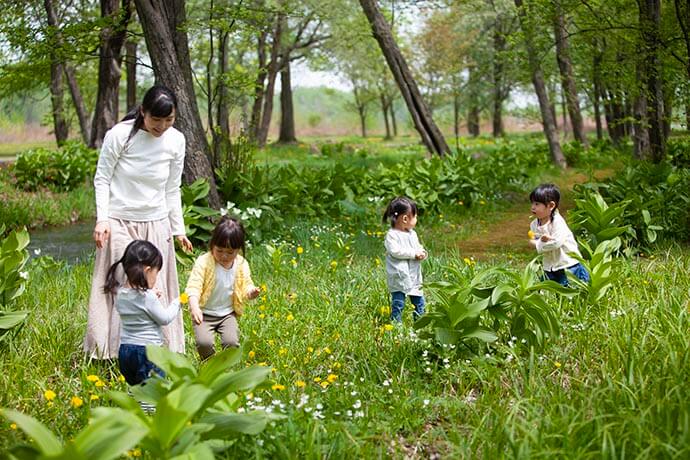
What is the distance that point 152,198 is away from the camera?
4113mm

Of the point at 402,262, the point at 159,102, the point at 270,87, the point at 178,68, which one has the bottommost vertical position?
the point at 402,262

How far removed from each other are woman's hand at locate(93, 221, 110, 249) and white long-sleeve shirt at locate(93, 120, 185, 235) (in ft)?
0.11

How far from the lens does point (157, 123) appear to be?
387 centimetres

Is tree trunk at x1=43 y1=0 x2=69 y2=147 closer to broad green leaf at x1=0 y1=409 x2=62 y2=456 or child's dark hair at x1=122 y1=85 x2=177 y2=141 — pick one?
child's dark hair at x1=122 y1=85 x2=177 y2=141

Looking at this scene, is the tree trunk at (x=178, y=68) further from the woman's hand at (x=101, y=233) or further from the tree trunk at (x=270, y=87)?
the tree trunk at (x=270, y=87)

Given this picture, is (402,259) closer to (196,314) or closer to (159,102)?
(196,314)

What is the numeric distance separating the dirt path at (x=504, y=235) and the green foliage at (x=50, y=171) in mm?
6934

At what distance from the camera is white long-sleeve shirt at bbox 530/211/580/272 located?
4.76m

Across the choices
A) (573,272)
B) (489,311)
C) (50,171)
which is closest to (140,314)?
(489,311)

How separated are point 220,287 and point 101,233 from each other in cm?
72

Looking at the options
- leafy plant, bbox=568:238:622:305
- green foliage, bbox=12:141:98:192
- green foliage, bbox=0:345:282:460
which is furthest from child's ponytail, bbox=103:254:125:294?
green foliage, bbox=12:141:98:192

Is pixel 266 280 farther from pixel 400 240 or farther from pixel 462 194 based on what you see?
pixel 462 194

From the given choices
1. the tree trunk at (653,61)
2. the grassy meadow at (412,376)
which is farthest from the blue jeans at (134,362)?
the tree trunk at (653,61)

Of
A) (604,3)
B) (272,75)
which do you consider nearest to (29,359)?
(604,3)
